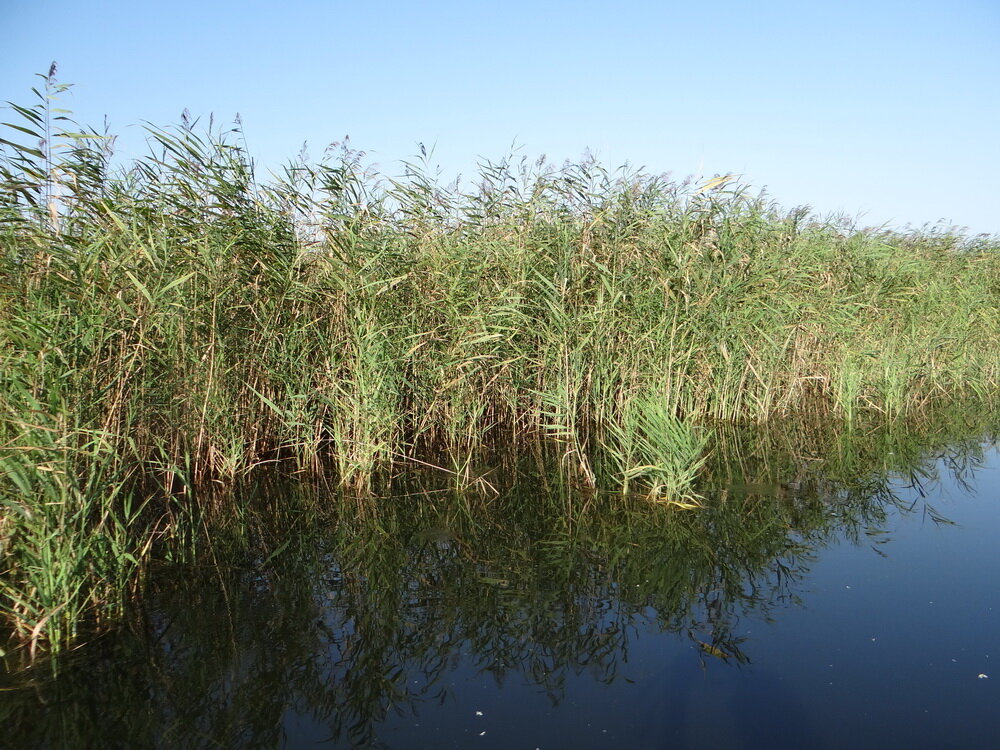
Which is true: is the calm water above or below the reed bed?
below

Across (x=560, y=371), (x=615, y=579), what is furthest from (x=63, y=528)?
(x=560, y=371)

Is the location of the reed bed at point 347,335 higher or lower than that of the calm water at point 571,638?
higher

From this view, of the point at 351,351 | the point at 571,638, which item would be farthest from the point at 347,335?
the point at 571,638

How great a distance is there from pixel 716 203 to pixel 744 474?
2432 mm

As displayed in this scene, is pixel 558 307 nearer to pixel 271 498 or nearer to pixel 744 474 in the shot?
pixel 744 474

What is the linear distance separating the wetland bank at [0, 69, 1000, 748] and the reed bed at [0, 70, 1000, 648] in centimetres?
2

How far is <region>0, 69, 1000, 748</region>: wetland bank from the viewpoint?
350 centimetres

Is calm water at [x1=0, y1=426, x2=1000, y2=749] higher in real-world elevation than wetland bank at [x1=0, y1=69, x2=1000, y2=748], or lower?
lower

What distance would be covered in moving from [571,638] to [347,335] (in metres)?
3.11

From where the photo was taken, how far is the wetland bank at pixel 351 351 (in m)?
3.50

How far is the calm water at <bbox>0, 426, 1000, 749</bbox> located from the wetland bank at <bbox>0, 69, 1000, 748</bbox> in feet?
0.77

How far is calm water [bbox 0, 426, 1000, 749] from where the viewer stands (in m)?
2.64

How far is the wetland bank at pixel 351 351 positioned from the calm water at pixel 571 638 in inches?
9.2

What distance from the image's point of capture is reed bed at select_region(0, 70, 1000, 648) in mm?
3549
